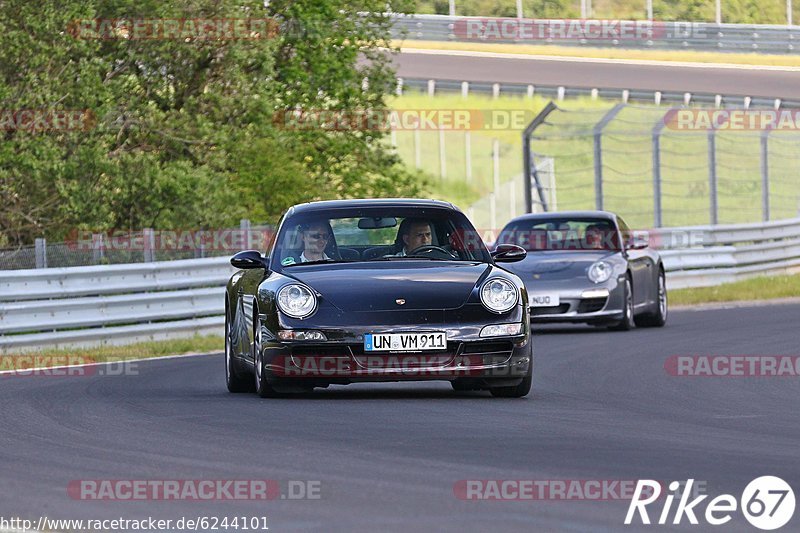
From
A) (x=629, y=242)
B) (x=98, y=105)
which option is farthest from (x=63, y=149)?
(x=629, y=242)

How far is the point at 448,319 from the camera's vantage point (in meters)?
11.0

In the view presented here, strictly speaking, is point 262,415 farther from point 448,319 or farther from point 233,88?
point 233,88

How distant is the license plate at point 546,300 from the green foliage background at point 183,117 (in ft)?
28.7

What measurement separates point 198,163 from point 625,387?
18.5 meters

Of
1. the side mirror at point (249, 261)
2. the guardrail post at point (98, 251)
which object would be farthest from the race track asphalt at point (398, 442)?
the guardrail post at point (98, 251)

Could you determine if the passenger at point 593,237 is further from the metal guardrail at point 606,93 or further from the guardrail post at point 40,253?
the metal guardrail at point 606,93

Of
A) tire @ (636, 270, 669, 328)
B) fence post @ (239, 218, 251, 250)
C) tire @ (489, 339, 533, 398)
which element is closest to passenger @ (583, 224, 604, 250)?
tire @ (636, 270, 669, 328)

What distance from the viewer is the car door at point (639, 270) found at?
65.3 feet

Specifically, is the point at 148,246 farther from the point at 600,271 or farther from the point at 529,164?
the point at 529,164

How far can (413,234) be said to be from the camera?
12078 mm

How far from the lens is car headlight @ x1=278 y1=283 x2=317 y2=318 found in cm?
1112
